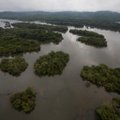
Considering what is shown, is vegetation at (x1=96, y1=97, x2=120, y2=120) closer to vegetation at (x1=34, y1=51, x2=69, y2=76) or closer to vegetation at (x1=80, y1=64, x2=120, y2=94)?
vegetation at (x1=80, y1=64, x2=120, y2=94)

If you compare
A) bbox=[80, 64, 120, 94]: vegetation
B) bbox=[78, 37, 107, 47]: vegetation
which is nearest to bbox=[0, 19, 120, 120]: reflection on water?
bbox=[80, 64, 120, 94]: vegetation

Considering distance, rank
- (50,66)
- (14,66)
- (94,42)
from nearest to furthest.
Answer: (50,66)
(14,66)
(94,42)

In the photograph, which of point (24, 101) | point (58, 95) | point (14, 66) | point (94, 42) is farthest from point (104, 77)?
point (94, 42)

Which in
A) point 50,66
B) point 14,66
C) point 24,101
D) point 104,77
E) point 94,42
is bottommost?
point 94,42

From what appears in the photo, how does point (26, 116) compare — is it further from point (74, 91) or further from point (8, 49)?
point (8, 49)

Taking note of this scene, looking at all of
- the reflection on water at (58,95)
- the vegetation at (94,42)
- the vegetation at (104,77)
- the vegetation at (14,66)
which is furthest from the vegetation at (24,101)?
the vegetation at (94,42)

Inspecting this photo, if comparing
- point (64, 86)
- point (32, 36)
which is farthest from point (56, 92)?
Result: point (32, 36)

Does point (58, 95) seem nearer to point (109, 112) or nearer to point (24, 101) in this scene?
point (24, 101)
